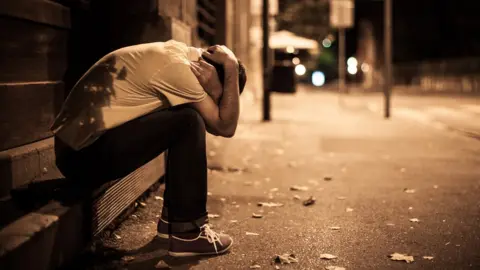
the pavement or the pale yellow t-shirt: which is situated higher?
the pale yellow t-shirt

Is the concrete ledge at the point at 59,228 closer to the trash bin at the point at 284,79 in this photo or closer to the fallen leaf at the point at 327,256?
the fallen leaf at the point at 327,256

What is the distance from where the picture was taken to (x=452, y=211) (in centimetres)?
512

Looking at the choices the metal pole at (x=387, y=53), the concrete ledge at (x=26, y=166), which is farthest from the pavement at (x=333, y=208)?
the metal pole at (x=387, y=53)

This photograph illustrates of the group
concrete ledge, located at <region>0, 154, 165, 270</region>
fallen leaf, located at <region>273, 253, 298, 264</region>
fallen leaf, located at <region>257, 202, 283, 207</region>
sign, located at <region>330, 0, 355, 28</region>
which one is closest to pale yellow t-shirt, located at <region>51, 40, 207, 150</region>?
concrete ledge, located at <region>0, 154, 165, 270</region>

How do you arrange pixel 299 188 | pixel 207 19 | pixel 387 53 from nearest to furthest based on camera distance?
1. pixel 299 188
2. pixel 207 19
3. pixel 387 53

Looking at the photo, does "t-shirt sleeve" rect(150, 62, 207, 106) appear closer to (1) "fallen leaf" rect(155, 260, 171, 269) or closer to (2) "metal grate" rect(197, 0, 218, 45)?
(1) "fallen leaf" rect(155, 260, 171, 269)

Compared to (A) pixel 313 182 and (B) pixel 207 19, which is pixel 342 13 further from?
(A) pixel 313 182

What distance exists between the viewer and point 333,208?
17.4 ft

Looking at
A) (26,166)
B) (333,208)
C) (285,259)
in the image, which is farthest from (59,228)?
(333,208)

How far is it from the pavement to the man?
351 millimetres

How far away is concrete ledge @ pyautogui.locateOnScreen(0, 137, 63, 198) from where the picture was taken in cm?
370

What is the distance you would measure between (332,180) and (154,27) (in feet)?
7.77

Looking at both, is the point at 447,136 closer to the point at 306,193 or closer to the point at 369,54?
the point at 306,193

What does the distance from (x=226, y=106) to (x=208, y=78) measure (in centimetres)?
19
